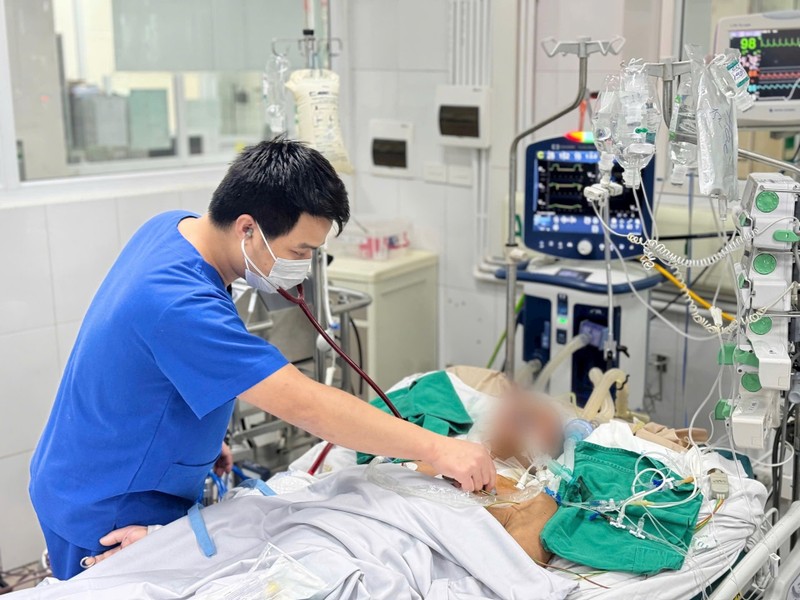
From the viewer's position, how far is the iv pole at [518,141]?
2.35 metres

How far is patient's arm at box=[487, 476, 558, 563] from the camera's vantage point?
173cm

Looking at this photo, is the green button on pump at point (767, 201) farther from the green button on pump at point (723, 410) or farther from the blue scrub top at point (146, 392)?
the blue scrub top at point (146, 392)

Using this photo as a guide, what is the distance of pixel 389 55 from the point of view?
12.2 ft

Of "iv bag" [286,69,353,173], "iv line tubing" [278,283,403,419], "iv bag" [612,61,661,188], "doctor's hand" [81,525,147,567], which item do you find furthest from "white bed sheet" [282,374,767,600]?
"iv bag" [286,69,353,173]

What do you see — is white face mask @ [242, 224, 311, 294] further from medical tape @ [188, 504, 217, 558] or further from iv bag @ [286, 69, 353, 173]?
iv bag @ [286, 69, 353, 173]

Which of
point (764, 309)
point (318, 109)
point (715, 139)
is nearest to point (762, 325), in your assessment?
point (764, 309)

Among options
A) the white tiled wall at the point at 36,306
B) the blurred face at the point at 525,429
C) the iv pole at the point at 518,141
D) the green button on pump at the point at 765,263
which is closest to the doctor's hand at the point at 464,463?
the blurred face at the point at 525,429

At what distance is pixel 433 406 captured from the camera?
2207mm

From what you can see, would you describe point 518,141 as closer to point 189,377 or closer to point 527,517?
point 527,517

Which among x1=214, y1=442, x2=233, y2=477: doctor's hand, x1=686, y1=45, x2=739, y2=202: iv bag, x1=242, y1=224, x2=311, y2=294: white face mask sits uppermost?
x1=686, y1=45, x2=739, y2=202: iv bag

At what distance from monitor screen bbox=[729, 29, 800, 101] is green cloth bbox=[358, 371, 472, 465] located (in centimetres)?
122

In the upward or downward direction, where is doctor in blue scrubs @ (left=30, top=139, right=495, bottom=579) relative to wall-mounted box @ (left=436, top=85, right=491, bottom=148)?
downward

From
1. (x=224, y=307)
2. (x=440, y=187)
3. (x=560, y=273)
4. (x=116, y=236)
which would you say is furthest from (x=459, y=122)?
(x=224, y=307)

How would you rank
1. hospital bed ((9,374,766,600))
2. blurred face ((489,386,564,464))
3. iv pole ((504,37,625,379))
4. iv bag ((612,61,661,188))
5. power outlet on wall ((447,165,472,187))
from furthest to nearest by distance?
power outlet on wall ((447,165,472,187))
iv pole ((504,37,625,379))
blurred face ((489,386,564,464))
iv bag ((612,61,661,188))
hospital bed ((9,374,766,600))
